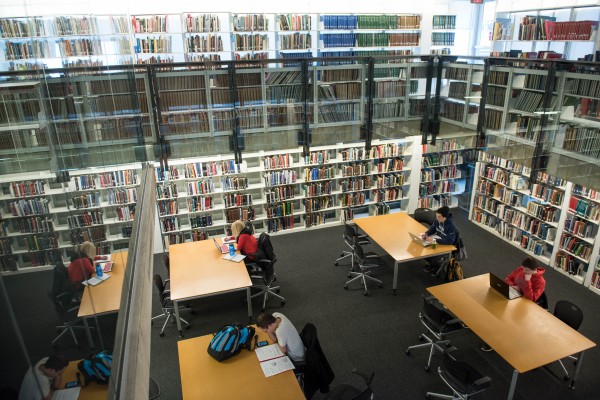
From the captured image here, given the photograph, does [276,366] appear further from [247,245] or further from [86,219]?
[247,245]

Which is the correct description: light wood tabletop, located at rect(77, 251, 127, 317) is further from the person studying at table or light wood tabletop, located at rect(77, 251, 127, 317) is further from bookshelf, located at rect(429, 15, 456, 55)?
bookshelf, located at rect(429, 15, 456, 55)

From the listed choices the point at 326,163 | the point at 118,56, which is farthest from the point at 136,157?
the point at 326,163

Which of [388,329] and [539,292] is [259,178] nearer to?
[388,329]

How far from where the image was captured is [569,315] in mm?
4844

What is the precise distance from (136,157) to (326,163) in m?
4.29

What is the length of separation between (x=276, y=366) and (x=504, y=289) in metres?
3.08

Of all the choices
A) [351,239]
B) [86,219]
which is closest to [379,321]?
[351,239]

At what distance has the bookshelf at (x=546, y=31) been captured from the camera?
7582 mm

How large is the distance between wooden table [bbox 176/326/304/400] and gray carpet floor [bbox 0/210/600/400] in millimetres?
1102

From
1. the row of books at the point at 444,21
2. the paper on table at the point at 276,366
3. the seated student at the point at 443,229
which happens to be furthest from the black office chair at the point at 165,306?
the row of books at the point at 444,21

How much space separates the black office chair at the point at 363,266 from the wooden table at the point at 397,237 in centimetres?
36

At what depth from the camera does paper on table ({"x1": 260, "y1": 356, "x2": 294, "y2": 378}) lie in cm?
384

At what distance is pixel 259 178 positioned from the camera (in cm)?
893

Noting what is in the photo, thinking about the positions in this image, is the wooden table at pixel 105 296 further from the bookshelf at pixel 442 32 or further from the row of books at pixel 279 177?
the bookshelf at pixel 442 32
